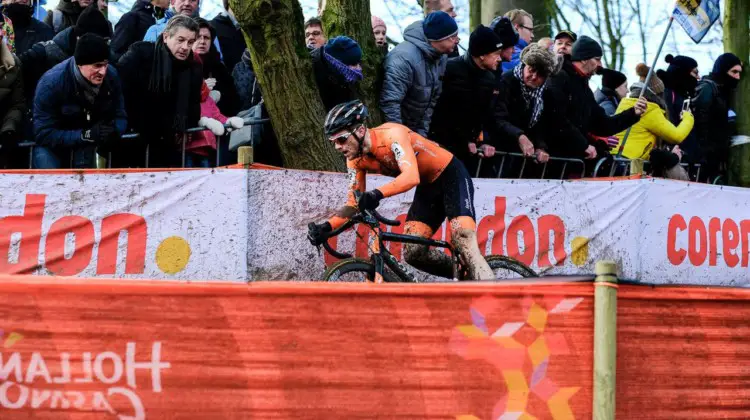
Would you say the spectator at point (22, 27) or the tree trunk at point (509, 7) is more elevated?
the tree trunk at point (509, 7)

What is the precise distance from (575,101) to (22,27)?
5543mm

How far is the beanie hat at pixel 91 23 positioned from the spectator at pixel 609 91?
Result: 19.2ft

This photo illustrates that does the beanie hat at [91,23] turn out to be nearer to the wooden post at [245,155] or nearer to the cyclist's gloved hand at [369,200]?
the wooden post at [245,155]

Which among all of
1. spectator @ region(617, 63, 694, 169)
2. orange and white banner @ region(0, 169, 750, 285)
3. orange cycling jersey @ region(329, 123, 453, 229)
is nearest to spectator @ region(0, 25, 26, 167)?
orange and white banner @ region(0, 169, 750, 285)

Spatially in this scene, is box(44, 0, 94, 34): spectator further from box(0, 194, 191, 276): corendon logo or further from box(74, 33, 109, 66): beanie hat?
box(0, 194, 191, 276): corendon logo

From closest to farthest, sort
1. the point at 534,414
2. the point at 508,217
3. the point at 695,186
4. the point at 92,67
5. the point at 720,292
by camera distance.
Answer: the point at 534,414 → the point at 720,292 → the point at 92,67 → the point at 508,217 → the point at 695,186

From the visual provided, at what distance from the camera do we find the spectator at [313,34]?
11383mm

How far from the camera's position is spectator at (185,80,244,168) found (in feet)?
32.7

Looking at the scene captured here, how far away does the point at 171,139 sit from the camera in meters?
9.92

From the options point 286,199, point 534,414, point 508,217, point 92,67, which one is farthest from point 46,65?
point 534,414

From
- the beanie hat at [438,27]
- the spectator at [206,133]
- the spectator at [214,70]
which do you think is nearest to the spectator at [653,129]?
the beanie hat at [438,27]

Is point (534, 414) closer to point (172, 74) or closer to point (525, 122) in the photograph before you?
point (172, 74)

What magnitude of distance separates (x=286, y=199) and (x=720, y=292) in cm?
491

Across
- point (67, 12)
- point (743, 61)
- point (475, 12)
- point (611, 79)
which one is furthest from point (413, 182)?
point (475, 12)
